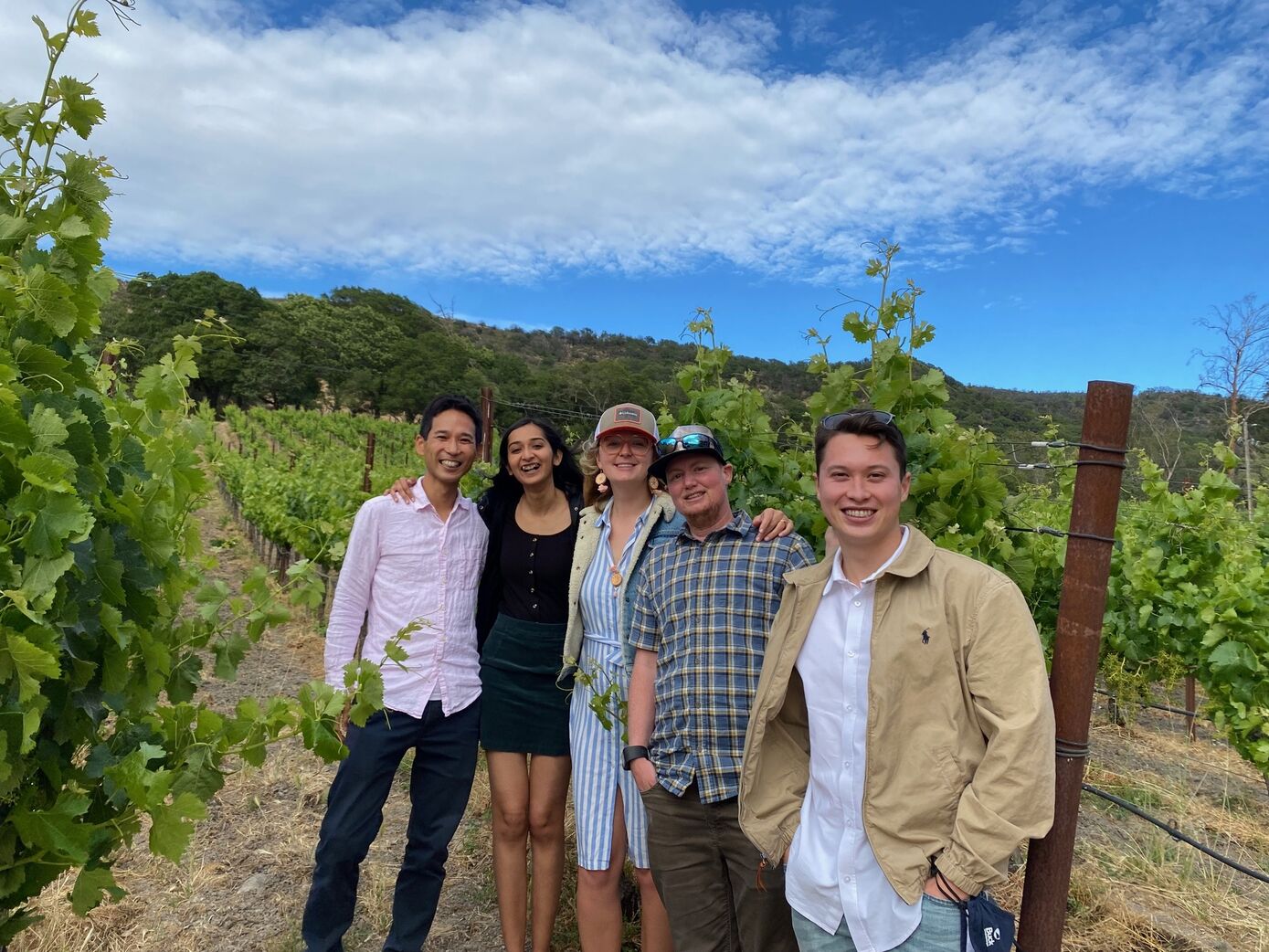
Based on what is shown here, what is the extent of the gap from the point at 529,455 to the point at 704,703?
1.14 meters

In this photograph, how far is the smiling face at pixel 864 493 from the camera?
1721mm

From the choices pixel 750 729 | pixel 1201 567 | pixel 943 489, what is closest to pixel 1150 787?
pixel 1201 567

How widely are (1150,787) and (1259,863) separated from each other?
0.93m

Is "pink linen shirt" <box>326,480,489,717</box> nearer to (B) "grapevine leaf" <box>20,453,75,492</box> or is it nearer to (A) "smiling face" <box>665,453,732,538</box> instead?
(A) "smiling face" <box>665,453,732,538</box>

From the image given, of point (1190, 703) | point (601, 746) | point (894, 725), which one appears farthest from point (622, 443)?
point (1190, 703)

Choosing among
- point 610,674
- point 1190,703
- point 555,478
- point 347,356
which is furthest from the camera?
point 347,356

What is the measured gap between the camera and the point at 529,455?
2.86 m

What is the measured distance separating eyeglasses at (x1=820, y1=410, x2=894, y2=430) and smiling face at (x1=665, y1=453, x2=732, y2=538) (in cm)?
58

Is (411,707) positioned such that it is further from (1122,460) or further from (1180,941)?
(1180,941)

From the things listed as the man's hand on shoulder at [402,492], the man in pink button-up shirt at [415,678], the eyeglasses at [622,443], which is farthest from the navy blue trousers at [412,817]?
the eyeglasses at [622,443]

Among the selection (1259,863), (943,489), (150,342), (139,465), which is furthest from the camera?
(150,342)

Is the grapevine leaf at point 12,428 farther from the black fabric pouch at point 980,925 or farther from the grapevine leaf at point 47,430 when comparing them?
the black fabric pouch at point 980,925

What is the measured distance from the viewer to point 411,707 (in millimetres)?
2789

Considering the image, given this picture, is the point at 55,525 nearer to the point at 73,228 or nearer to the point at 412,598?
the point at 73,228
